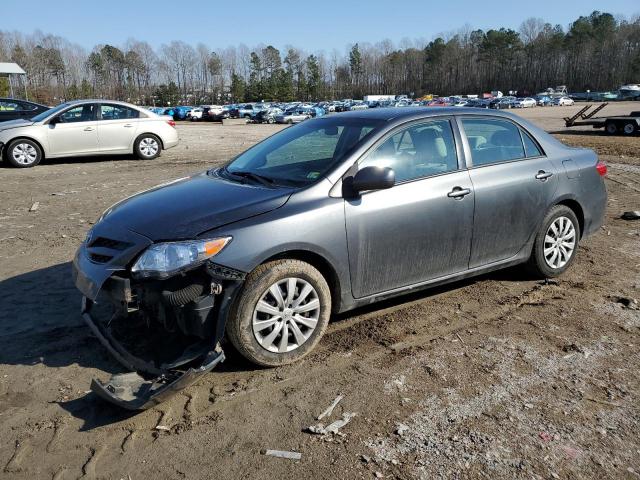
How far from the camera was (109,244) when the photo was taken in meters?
3.78

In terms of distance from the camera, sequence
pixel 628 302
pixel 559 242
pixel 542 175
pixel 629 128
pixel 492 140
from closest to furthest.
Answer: pixel 628 302, pixel 492 140, pixel 542 175, pixel 559 242, pixel 629 128

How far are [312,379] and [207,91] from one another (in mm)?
134740

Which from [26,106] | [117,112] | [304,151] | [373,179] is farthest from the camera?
[26,106]

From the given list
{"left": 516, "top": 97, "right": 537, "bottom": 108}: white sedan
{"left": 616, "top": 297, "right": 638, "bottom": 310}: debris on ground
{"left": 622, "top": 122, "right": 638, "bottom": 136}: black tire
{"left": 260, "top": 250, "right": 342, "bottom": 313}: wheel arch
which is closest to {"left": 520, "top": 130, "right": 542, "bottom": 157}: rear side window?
{"left": 616, "top": 297, "right": 638, "bottom": 310}: debris on ground

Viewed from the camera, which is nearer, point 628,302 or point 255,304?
point 255,304

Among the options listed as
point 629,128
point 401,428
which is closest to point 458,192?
point 401,428

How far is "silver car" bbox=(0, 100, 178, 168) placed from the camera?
1313 cm

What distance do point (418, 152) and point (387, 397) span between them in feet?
6.55

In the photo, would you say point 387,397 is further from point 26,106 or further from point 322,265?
point 26,106

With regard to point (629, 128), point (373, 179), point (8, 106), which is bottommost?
point (629, 128)

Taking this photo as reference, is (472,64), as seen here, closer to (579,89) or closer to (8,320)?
(579,89)

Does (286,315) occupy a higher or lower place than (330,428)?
higher

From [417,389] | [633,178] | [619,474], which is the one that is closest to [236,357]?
[417,389]

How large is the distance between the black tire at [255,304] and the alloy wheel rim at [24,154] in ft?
39.0
